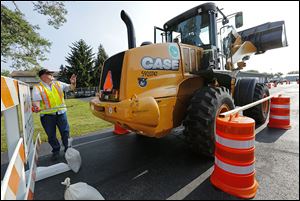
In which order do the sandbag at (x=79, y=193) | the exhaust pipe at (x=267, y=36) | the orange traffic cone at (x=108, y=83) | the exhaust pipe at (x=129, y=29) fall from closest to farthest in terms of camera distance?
the sandbag at (x=79, y=193), the orange traffic cone at (x=108, y=83), the exhaust pipe at (x=129, y=29), the exhaust pipe at (x=267, y=36)

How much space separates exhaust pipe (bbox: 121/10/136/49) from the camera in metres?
3.44

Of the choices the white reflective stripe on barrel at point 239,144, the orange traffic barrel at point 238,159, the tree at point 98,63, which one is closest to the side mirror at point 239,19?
the orange traffic barrel at point 238,159

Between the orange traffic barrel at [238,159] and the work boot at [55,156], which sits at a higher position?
the orange traffic barrel at [238,159]

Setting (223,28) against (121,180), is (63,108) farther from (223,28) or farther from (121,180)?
(223,28)

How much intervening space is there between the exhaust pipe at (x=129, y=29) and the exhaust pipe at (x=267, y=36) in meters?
5.61

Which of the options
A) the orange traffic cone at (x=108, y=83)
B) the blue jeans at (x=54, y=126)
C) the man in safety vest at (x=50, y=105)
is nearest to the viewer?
the orange traffic cone at (x=108, y=83)

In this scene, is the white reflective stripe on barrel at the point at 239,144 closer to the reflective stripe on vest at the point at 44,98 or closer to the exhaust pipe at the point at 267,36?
the reflective stripe on vest at the point at 44,98

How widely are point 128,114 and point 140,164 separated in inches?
49.0

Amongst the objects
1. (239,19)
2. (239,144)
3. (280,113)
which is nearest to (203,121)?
(239,144)

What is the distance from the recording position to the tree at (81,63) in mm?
33969

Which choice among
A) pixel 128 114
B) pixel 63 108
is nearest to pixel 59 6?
pixel 63 108

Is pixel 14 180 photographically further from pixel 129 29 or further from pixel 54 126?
pixel 129 29

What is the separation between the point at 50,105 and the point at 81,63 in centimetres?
3338

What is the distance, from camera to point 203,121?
310 centimetres
